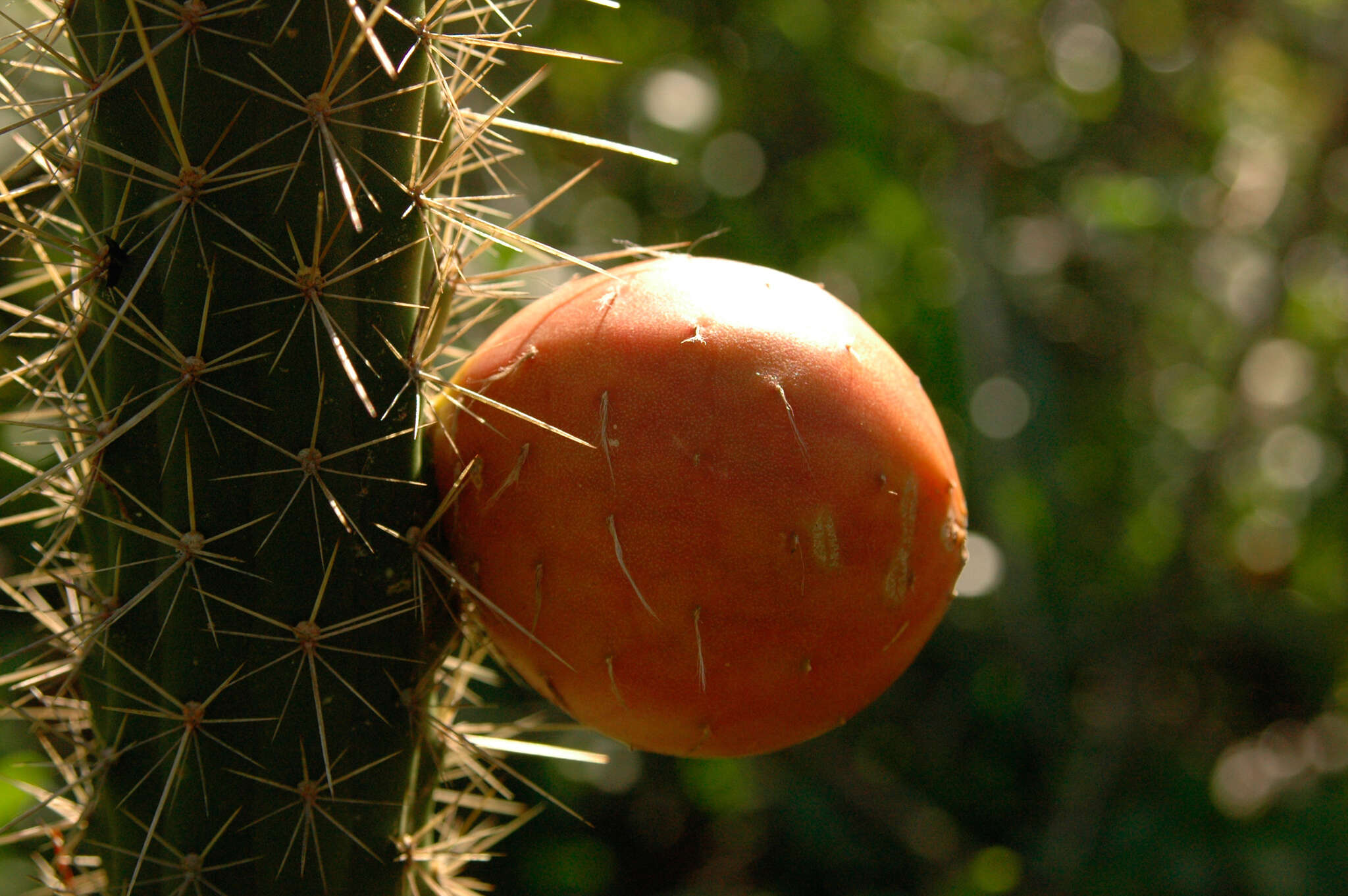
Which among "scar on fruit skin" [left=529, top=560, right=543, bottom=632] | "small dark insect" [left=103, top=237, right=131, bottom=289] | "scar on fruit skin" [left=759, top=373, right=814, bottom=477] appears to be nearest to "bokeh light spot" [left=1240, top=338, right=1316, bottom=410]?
"scar on fruit skin" [left=759, top=373, right=814, bottom=477]

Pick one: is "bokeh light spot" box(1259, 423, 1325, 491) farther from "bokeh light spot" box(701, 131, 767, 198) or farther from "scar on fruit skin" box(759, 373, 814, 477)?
"scar on fruit skin" box(759, 373, 814, 477)

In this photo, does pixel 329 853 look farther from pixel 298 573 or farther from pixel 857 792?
pixel 857 792

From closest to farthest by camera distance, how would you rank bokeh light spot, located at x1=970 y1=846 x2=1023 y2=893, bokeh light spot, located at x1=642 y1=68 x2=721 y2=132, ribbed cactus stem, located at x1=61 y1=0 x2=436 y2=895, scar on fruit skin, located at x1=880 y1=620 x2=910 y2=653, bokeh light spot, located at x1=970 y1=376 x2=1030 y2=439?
ribbed cactus stem, located at x1=61 y1=0 x2=436 y2=895 < scar on fruit skin, located at x1=880 y1=620 x2=910 y2=653 < bokeh light spot, located at x1=970 y1=846 x2=1023 y2=893 < bokeh light spot, located at x1=642 y1=68 x2=721 y2=132 < bokeh light spot, located at x1=970 y1=376 x2=1030 y2=439

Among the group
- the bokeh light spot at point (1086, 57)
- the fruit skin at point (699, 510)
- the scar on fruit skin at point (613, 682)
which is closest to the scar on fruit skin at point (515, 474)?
the fruit skin at point (699, 510)

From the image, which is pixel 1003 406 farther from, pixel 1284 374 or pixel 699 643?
pixel 699 643

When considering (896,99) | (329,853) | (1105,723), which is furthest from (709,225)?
(329,853)

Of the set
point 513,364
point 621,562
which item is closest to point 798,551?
point 621,562

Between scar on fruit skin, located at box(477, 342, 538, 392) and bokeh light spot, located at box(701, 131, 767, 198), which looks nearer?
scar on fruit skin, located at box(477, 342, 538, 392)

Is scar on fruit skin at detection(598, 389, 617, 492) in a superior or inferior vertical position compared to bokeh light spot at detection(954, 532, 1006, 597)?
superior

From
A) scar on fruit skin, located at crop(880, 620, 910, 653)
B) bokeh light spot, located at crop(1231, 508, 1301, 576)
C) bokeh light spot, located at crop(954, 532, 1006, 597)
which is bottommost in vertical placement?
bokeh light spot, located at crop(1231, 508, 1301, 576)

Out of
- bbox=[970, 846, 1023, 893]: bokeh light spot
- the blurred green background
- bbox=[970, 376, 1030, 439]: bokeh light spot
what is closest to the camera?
bbox=[970, 846, 1023, 893]: bokeh light spot
